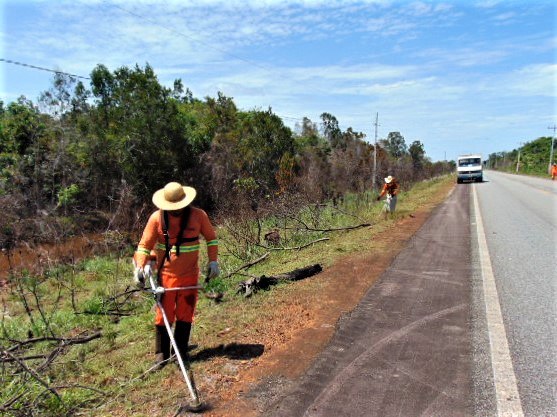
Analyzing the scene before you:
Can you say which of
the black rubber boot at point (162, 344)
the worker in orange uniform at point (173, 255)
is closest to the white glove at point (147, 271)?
the worker in orange uniform at point (173, 255)

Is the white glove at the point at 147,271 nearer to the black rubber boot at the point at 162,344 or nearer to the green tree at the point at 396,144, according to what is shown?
the black rubber boot at the point at 162,344

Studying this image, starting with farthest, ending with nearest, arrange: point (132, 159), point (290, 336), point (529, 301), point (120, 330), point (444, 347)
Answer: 1. point (132, 159)
2. point (120, 330)
3. point (529, 301)
4. point (290, 336)
5. point (444, 347)

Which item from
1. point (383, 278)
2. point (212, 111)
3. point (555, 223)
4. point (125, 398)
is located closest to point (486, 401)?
point (125, 398)

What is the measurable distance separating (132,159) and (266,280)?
15066mm

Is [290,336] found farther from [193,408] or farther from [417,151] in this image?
[417,151]

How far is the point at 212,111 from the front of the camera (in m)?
25.9

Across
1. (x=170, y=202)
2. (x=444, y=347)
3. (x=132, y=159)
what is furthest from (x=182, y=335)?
(x=132, y=159)

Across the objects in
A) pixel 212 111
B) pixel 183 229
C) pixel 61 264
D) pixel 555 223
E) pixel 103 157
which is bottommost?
pixel 61 264

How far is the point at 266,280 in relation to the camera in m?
6.17

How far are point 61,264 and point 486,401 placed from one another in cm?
1068

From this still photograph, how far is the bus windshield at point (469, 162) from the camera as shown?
37278mm

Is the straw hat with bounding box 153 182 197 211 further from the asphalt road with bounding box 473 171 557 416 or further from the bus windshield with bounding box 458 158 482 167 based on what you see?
the bus windshield with bounding box 458 158 482 167

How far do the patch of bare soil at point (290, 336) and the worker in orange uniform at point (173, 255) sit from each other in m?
0.62

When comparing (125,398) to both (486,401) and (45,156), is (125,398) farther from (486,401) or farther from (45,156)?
(45,156)
